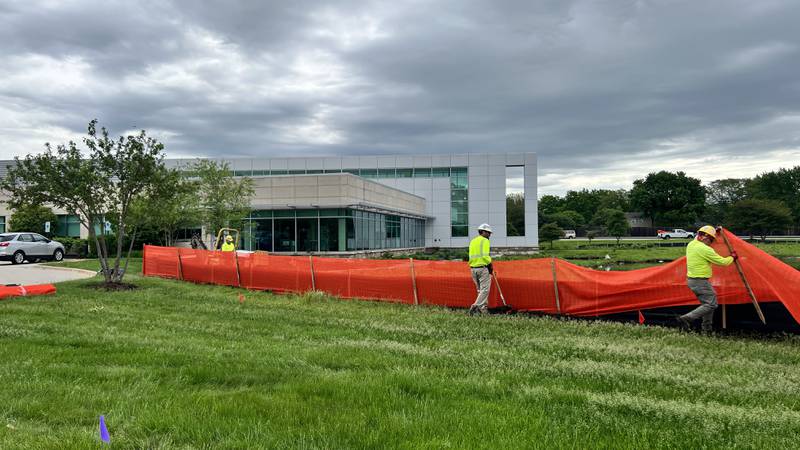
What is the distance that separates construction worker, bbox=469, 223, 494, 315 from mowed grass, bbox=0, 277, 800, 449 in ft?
3.23

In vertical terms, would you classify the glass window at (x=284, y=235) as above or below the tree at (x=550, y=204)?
below

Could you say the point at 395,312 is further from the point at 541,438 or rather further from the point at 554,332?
the point at 541,438

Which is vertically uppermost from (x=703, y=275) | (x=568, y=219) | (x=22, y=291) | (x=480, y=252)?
(x=568, y=219)

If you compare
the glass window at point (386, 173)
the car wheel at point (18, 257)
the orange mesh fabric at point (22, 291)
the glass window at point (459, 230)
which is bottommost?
the orange mesh fabric at point (22, 291)

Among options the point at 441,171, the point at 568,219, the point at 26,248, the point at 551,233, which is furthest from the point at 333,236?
the point at 568,219

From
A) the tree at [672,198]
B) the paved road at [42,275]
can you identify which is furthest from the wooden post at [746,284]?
the tree at [672,198]

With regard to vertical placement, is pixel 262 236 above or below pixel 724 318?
above

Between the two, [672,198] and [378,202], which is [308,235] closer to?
[378,202]

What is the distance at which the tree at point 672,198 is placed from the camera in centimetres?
10206

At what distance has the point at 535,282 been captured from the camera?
11141 mm

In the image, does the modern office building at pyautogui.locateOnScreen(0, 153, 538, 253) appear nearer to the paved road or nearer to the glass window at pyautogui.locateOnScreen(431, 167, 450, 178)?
the glass window at pyautogui.locateOnScreen(431, 167, 450, 178)

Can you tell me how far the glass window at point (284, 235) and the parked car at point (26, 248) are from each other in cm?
1105

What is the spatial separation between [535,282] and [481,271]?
1.08 m

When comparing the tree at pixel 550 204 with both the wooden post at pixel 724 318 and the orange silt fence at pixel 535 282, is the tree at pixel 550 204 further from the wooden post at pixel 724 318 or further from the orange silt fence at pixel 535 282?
the wooden post at pixel 724 318
